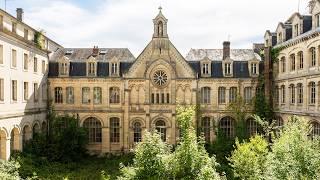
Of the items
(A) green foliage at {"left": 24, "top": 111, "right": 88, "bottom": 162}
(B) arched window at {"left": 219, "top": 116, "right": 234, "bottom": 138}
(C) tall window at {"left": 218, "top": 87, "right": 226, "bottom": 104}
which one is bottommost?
(A) green foliage at {"left": 24, "top": 111, "right": 88, "bottom": 162}

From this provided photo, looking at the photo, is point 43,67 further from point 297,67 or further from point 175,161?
point 175,161

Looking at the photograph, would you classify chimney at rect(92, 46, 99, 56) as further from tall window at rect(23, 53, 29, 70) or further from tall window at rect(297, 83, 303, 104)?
tall window at rect(297, 83, 303, 104)

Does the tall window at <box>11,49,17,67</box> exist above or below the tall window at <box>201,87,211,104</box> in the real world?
above

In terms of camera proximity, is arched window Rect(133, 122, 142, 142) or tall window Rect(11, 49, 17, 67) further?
arched window Rect(133, 122, 142, 142)

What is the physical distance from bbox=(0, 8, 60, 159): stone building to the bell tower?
12.6m

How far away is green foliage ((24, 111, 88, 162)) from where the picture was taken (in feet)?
126

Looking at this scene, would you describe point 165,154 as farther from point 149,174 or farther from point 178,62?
point 178,62

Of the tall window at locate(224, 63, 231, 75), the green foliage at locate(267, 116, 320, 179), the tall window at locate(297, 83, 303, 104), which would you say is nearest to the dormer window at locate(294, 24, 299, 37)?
the tall window at locate(297, 83, 303, 104)

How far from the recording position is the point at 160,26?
142 ft

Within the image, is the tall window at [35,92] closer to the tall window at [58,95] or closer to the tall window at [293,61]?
the tall window at [58,95]

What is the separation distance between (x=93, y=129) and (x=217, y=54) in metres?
17.3

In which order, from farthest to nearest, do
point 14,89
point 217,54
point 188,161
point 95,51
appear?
point 217,54 < point 95,51 < point 14,89 < point 188,161

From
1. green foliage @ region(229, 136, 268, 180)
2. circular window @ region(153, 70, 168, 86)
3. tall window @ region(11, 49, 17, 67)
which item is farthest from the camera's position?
circular window @ region(153, 70, 168, 86)

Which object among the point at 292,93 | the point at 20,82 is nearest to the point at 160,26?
the point at 292,93
